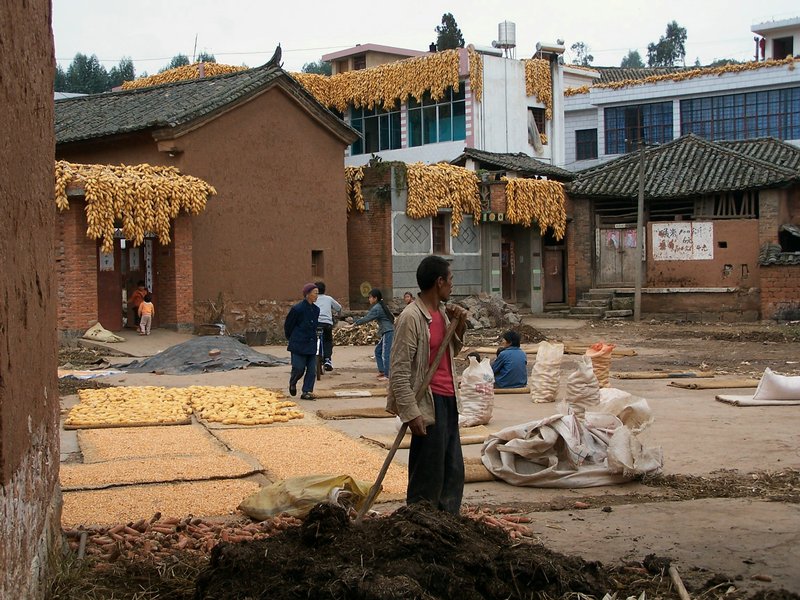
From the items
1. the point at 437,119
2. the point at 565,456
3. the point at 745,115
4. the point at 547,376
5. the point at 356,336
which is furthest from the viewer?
the point at 745,115

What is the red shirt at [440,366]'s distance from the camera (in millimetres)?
6512

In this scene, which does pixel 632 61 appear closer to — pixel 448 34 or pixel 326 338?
pixel 448 34

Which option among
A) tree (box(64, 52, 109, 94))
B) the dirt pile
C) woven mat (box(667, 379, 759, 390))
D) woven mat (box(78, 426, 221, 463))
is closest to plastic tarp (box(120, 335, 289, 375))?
woven mat (box(78, 426, 221, 463))

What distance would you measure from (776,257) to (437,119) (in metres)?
15.1

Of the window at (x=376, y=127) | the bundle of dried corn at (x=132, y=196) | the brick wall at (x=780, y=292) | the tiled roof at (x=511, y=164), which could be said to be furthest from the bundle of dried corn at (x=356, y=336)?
the window at (x=376, y=127)

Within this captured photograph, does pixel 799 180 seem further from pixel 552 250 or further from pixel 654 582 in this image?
pixel 654 582

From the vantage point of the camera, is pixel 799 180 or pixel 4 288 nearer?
pixel 4 288

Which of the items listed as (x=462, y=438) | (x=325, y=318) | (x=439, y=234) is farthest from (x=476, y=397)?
(x=439, y=234)

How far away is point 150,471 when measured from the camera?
8.63 meters

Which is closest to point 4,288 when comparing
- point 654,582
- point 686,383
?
point 654,582

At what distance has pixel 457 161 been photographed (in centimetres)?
3612

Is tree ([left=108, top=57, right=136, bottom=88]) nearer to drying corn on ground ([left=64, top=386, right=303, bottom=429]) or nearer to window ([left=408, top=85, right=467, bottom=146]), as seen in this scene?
window ([left=408, top=85, right=467, bottom=146])

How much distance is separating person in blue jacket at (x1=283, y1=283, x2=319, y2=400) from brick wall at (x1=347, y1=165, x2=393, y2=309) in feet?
54.2

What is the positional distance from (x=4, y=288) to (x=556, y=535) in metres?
4.12
